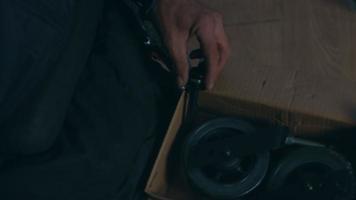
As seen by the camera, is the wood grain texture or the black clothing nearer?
the black clothing

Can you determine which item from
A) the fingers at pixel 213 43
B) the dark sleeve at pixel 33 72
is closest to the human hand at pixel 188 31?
the fingers at pixel 213 43

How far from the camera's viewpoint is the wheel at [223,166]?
0.68m

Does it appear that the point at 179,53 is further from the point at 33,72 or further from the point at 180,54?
the point at 33,72

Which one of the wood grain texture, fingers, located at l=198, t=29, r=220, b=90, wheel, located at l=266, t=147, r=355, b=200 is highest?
fingers, located at l=198, t=29, r=220, b=90

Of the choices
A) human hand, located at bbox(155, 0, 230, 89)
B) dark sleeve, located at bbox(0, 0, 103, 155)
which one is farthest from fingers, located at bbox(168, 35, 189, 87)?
dark sleeve, located at bbox(0, 0, 103, 155)

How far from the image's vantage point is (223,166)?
68 centimetres

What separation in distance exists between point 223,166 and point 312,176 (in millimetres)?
119

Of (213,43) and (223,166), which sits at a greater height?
(213,43)

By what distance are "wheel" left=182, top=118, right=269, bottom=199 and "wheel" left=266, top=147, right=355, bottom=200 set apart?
0.09 feet

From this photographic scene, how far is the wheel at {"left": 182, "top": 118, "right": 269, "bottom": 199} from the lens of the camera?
0.68 metres

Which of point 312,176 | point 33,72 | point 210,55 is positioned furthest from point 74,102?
point 312,176

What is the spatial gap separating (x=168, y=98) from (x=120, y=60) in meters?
0.10

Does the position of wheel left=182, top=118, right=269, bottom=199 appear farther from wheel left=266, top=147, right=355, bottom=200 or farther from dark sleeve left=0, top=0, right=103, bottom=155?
dark sleeve left=0, top=0, right=103, bottom=155

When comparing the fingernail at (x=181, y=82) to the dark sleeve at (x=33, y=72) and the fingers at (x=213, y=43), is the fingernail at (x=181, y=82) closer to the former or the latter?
the fingers at (x=213, y=43)
